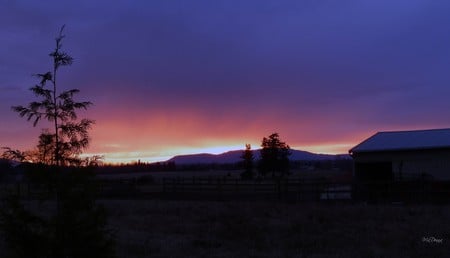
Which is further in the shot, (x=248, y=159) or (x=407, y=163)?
(x=248, y=159)

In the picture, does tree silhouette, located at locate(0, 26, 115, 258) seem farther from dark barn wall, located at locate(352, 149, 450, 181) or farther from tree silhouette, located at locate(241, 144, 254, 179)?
tree silhouette, located at locate(241, 144, 254, 179)

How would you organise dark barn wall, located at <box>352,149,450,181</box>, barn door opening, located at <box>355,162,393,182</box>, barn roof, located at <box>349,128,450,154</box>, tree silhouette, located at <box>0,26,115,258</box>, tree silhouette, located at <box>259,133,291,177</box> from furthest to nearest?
tree silhouette, located at <box>259,133,291,177</box>, barn door opening, located at <box>355,162,393,182</box>, barn roof, located at <box>349,128,450,154</box>, dark barn wall, located at <box>352,149,450,181</box>, tree silhouette, located at <box>0,26,115,258</box>

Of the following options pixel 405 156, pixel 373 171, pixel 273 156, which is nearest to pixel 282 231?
pixel 405 156

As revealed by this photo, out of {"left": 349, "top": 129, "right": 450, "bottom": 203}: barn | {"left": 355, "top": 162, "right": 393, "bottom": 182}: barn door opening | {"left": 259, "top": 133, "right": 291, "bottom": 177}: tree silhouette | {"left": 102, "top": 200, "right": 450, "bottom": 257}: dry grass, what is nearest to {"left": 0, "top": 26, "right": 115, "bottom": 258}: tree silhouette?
{"left": 102, "top": 200, "right": 450, "bottom": 257}: dry grass

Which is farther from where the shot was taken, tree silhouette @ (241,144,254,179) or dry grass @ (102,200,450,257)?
tree silhouette @ (241,144,254,179)

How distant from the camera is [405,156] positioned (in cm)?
3988

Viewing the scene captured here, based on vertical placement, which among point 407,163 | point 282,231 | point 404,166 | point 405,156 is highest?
point 405,156

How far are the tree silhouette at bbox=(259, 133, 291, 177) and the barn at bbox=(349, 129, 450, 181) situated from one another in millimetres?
50471

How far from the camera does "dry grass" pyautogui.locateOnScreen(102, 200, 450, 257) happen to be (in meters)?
14.1

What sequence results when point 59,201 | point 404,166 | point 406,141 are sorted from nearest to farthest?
point 59,201, point 404,166, point 406,141

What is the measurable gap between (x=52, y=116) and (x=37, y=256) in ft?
6.03

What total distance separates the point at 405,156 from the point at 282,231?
77.4ft

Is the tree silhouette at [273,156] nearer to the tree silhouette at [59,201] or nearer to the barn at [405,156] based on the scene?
the barn at [405,156]

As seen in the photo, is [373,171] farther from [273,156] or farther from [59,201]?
[273,156]
